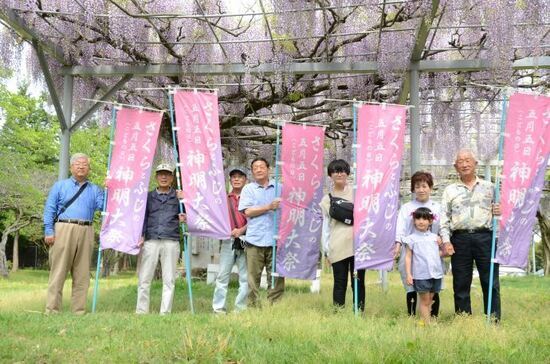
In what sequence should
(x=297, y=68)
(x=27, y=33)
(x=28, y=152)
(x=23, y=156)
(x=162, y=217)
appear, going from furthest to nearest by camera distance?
(x=28, y=152), (x=23, y=156), (x=297, y=68), (x=27, y=33), (x=162, y=217)

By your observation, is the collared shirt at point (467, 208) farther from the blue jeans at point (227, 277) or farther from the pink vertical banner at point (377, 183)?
the blue jeans at point (227, 277)

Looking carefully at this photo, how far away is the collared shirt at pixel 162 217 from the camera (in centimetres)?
513

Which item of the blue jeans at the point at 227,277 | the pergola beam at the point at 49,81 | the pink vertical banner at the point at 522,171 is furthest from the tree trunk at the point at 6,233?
the pink vertical banner at the point at 522,171

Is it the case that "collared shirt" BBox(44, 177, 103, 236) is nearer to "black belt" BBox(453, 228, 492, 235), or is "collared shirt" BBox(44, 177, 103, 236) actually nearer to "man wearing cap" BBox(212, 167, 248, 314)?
"man wearing cap" BBox(212, 167, 248, 314)

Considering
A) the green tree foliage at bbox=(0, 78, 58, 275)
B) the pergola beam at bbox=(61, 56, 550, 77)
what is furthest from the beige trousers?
the green tree foliage at bbox=(0, 78, 58, 275)

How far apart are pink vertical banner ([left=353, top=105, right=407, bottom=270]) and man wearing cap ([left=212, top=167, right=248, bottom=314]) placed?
113 centimetres

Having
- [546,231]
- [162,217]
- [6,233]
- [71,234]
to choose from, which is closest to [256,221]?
[162,217]

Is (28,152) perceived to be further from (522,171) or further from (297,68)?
(522,171)

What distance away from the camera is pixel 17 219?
59.8 ft

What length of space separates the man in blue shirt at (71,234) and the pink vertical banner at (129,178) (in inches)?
6.9

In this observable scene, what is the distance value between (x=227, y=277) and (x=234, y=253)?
0.78 ft

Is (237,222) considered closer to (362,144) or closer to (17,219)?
(362,144)

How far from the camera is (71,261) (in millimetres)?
5117

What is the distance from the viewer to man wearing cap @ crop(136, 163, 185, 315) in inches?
200
